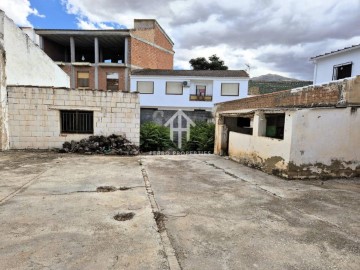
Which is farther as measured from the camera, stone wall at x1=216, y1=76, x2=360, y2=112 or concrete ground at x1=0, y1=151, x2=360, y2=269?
stone wall at x1=216, y1=76, x2=360, y2=112

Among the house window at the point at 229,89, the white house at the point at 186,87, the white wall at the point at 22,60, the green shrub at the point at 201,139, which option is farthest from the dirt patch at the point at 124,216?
the house window at the point at 229,89

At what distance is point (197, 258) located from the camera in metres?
2.34

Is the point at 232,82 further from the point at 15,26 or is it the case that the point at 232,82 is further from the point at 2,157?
the point at 2,157

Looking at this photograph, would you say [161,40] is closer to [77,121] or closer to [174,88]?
[174,88]

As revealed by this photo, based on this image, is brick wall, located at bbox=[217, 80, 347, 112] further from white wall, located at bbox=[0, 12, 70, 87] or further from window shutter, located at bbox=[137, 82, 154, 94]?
window shutter, located at bbox=[137, 82, 154, 94]

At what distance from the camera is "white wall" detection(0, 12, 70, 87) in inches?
364

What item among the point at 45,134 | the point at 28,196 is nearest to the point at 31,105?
the point at 45,134

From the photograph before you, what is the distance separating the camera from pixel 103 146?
32.3 ft

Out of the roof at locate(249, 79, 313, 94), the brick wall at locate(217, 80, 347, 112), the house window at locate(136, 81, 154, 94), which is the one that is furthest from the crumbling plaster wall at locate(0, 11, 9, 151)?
the roof at locate(249, 79, 313, 94)

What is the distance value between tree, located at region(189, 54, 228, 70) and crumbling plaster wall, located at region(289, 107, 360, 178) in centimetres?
3068

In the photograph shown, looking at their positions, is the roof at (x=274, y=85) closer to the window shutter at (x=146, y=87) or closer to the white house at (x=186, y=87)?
the white house at (x=186, y=87)

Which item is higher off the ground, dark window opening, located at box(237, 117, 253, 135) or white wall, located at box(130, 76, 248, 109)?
white wall, located at box(130, 76, 248, 109)

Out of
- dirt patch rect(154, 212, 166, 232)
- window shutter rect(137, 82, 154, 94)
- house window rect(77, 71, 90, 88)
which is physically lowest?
dirt patch rect(154, 212, 166, 232)

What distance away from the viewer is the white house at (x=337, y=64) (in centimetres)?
1252
